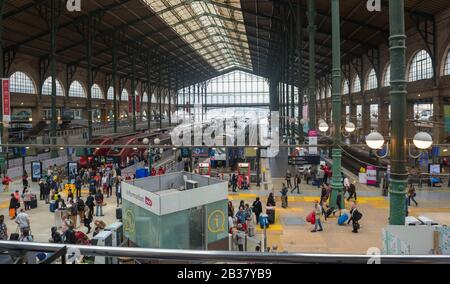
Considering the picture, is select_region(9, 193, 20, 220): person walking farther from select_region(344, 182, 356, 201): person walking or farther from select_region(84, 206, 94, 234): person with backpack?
select_region(344, 182, 356, 201): person walking

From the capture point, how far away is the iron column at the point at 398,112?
5.55 meters

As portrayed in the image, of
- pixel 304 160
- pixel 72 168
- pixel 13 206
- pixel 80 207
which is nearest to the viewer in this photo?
pixel 80 207

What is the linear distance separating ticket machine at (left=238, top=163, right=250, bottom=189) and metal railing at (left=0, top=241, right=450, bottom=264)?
23.5 metres

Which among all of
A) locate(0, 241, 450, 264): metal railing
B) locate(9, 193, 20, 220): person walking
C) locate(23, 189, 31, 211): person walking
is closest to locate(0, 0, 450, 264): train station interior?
locate(0, 241, 450, 264): metal railing

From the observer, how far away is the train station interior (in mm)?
5660

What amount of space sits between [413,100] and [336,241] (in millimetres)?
23592

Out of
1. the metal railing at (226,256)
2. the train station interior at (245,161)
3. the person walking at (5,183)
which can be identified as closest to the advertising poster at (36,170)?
the train station interior at (245,161)

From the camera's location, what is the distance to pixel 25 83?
4294 cm

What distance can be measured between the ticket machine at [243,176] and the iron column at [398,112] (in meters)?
20.1

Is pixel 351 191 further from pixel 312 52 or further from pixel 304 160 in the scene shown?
pixel 312 52

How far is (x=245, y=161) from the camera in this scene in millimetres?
29422

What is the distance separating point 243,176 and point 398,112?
20.8 metres

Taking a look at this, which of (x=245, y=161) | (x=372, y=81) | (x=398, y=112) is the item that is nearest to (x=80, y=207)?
(x=398, y=112)
